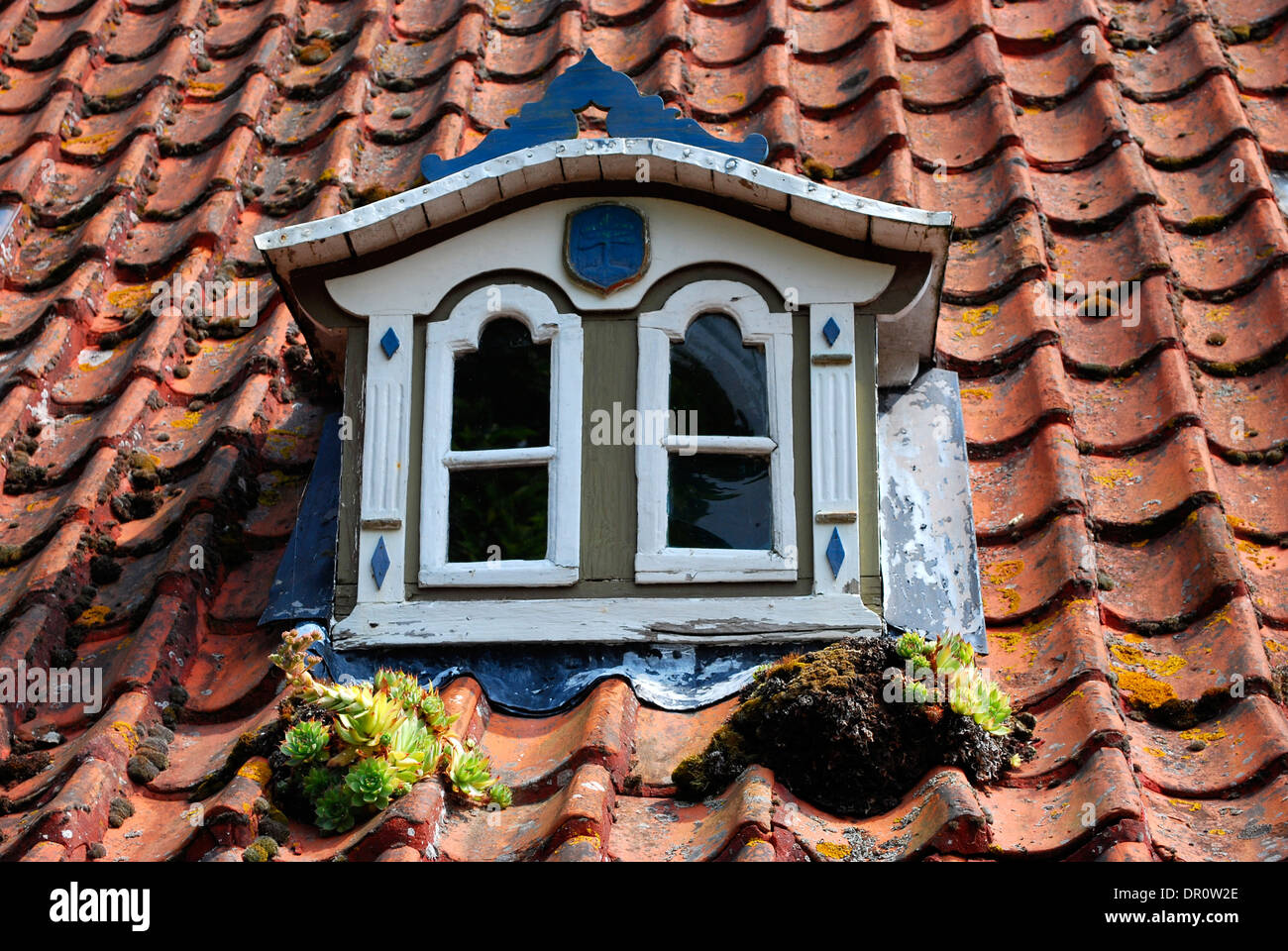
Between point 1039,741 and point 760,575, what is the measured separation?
2.27 ft

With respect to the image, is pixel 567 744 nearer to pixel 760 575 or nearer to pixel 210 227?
pixel 760 575

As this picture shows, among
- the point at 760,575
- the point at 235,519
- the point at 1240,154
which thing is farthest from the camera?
the point at 1240,154

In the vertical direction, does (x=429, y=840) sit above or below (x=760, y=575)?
below

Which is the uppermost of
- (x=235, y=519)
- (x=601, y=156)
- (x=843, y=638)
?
(x=601, y=156)

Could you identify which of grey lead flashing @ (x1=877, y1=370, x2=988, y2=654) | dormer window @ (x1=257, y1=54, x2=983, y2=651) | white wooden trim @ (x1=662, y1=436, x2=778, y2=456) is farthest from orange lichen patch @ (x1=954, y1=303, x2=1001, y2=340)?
white wooden trim @ (x1=662, y1=436, x2=778, y2=456)

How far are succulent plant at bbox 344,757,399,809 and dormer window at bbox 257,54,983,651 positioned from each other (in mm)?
479

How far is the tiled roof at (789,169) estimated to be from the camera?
342cm

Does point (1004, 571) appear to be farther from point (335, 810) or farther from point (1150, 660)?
point (335, 810)

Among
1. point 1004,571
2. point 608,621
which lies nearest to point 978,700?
point 1004,571

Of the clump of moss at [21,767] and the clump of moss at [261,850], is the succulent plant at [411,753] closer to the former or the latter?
the clump of moss at [261,850]

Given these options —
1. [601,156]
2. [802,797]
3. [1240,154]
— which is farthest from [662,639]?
[1240,154]

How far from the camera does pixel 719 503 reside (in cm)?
385

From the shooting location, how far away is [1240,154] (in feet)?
17.0

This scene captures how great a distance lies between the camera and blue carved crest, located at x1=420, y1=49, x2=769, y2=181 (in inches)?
164
